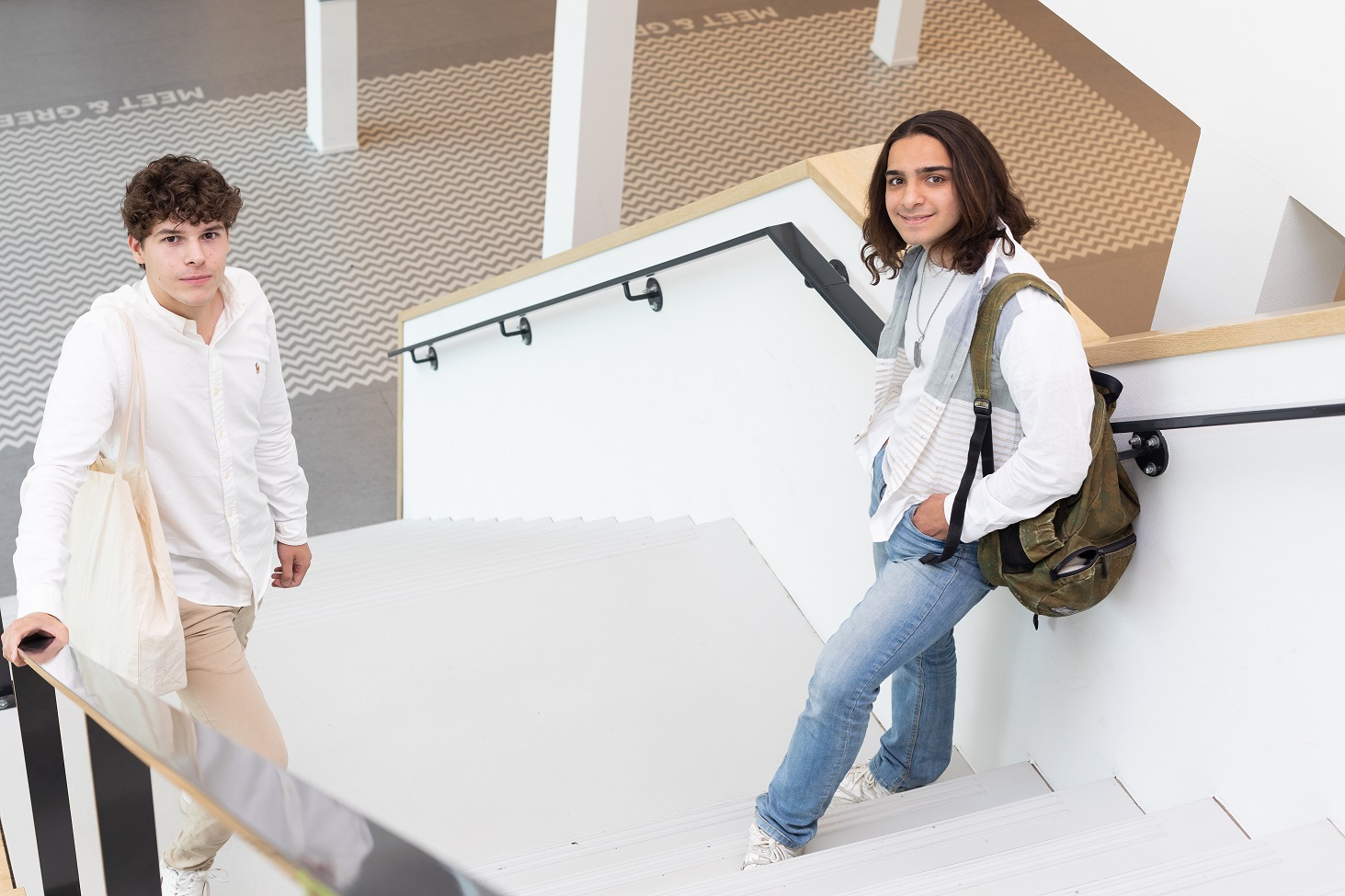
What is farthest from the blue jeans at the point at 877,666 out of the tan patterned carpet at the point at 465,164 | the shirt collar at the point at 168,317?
the tan patterned carpet at the point at 465,164

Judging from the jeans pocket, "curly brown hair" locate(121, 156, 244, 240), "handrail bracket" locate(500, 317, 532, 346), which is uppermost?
"curly brown hair" locate(121, 156, 244, 240)

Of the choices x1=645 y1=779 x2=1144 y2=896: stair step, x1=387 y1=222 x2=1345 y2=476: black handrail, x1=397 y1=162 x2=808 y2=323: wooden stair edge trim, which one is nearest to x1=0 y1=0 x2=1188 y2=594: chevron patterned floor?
x1=397 y1=162 x2=808 y2=323: wooden stair edge trim

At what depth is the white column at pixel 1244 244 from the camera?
2.44 m

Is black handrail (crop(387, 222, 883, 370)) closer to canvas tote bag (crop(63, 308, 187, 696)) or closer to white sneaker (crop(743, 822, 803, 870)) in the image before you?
white sneaker (crop(743, 822, 803, 870))

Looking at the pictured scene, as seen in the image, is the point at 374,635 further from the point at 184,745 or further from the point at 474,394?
the point at 184,745

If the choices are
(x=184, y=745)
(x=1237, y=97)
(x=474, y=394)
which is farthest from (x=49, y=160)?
(x=184, y=745)

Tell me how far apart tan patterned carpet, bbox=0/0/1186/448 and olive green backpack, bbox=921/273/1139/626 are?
4.80 meters

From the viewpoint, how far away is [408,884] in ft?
2.41

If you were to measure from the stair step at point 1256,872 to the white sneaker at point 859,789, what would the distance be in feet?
2.65

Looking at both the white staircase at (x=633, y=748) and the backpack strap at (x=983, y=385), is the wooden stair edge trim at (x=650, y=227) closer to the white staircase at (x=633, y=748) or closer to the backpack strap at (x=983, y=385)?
the white staircase at (x=633, y=748)

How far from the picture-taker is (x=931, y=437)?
88.9 inches

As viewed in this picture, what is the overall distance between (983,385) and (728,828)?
1.15 metres

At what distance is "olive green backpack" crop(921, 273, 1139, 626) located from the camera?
2.10 m

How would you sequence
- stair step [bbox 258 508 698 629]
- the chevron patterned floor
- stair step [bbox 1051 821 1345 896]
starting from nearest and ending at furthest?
stair step [bbox 1051 821 1345 896]
stair step [bbox 258 508 698 629]
the chevron patterned floor
